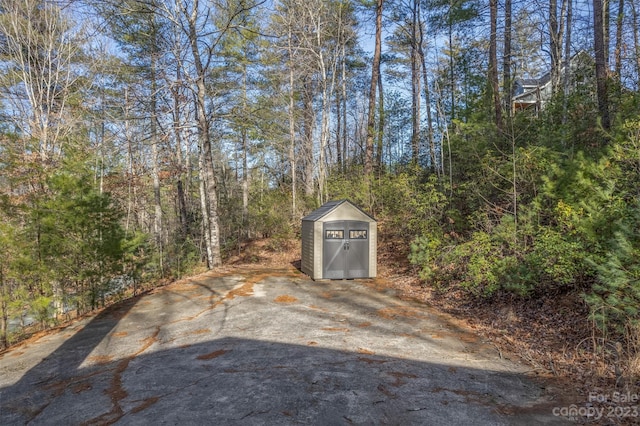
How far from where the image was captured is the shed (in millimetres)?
8586

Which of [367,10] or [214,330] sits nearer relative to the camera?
[214,330]

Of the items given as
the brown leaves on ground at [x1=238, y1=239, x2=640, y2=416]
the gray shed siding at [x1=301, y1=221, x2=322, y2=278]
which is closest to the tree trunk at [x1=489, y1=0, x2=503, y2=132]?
the brown leaves on ground at [x1=238, y1=239, x2=640, y2=416]

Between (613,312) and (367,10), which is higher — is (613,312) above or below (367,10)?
below

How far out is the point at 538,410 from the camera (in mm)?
2822

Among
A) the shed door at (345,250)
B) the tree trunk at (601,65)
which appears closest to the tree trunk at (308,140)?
the shed door at (345,250)

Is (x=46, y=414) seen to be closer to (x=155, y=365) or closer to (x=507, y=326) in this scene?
(x=155, y=365)

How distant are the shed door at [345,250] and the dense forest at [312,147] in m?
1.32

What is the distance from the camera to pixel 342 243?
8672mm

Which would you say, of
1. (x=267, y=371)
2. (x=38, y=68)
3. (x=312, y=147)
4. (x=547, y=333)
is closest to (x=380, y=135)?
(x=312, y=147)

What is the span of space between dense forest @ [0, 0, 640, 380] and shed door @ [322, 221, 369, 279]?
4.33 feet

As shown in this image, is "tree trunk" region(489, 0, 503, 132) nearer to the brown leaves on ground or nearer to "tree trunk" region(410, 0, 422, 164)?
"tree trunk" region(410, 0, 422, 164)

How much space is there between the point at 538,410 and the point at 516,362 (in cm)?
112

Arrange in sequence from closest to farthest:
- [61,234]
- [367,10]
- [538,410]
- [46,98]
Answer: [538,410]
[61,234]
[46,98]
[367,10]

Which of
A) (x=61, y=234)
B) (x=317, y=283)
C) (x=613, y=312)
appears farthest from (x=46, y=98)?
(x=613, y=312)
